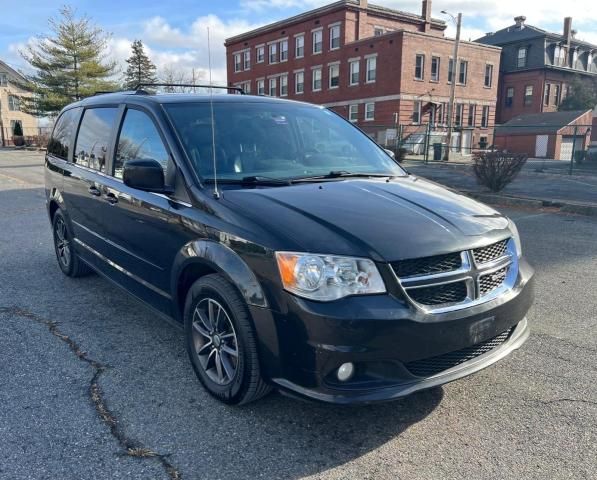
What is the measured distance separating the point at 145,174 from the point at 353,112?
42.0m

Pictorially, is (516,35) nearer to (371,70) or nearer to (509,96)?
(509,96)

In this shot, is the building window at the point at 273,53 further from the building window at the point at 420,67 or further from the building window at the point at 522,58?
the building window at the point at 522,58

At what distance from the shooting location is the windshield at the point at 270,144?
3.50m

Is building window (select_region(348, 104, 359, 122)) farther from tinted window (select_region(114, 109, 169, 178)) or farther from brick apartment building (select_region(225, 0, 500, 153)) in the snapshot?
tinted window (select_region(114, 109, 169, 178))

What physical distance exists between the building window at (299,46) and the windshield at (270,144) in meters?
45.5

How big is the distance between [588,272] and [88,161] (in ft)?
18.0

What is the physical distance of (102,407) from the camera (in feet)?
10.1

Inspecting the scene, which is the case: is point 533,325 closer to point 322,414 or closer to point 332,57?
point 322,414

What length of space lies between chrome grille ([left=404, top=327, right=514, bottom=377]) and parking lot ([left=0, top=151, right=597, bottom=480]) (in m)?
0.40

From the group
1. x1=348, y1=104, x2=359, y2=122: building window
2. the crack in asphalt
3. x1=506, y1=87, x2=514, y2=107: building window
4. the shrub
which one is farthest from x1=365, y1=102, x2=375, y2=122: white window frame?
the crack in asphalt

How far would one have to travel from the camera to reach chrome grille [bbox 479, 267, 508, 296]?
279cm

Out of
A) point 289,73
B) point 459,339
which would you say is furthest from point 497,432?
point 289,73

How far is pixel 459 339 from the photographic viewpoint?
265cm

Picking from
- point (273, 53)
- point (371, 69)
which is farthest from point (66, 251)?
point (273, 53)
